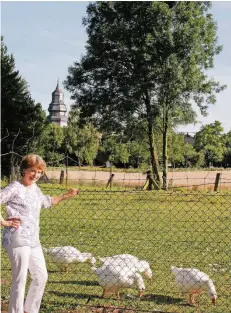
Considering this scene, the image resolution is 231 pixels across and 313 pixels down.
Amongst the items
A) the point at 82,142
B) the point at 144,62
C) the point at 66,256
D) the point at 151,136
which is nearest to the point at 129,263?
the point at 66,256

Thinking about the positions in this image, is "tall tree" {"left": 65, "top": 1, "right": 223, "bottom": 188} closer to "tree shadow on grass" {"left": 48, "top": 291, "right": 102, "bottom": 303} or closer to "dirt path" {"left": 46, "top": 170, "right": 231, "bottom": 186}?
"dirt path" {"left": 46, "top": 170, "right": 231, "bottom": 186}

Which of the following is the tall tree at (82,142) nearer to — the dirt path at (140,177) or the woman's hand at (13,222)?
the dirt path at (140,177)

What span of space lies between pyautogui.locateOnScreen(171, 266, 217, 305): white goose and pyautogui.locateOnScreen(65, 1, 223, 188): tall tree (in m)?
21.1

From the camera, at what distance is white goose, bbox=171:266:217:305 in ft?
17.1

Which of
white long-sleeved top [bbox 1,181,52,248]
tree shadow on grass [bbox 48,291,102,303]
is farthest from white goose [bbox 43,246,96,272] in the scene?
white long-sleeved top [bbox 1,181,52,248]

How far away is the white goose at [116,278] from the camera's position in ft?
17.2

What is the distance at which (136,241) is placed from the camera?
29.5 ft

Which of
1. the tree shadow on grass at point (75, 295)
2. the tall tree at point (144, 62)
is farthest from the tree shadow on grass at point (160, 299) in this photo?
the tall tree at point (144, 62)

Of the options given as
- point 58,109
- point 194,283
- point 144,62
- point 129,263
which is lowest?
point 194,283

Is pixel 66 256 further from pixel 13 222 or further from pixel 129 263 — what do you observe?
pixel 13 222

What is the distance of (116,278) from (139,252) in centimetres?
280

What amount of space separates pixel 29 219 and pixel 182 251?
4429 millimetres

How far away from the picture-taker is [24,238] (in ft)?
13.5

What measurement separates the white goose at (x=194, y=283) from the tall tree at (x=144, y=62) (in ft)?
69.3
